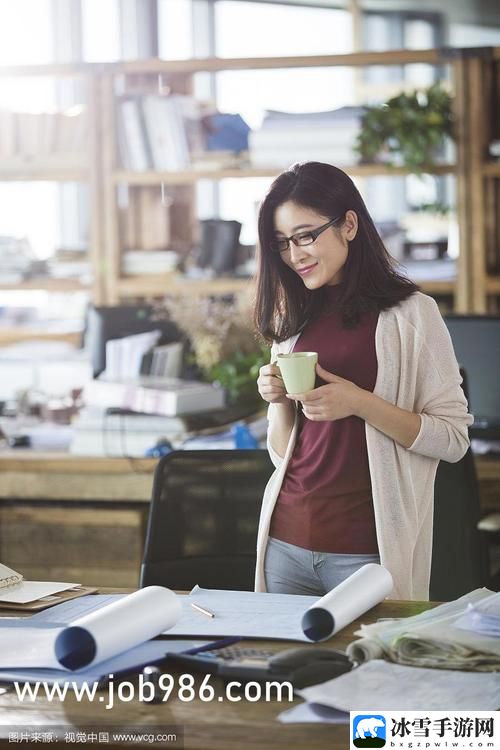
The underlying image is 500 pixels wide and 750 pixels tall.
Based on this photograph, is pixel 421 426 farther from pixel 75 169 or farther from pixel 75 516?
pixel 75 169

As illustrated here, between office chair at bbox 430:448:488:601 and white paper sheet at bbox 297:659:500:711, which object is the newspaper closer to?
white paper sheet at bbox 297:659:500:711

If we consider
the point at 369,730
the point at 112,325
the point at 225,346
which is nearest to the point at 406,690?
the point at 369,730

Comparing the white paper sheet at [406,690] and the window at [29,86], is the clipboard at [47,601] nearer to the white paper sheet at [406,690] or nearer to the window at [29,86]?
the white paper sheet at [406,690]

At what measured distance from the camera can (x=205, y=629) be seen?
5.14 ft

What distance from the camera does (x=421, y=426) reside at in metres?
1.96

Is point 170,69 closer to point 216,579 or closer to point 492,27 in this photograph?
point 216,579

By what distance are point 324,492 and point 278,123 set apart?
2.63 meters

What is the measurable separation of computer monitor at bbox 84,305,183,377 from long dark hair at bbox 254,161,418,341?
5.97 ft

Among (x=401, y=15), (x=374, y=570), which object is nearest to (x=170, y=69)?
(x=374, y=570)

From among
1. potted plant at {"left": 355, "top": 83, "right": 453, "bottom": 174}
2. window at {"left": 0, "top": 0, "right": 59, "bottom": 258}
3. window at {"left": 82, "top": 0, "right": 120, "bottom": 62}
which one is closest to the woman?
potted plant at {"left": 355, "top": 83, "right": 453, "bottom": 174}

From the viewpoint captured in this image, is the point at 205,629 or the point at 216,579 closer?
the point at 205,629

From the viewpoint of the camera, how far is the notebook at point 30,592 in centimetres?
173

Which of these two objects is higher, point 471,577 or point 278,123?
point 278,123

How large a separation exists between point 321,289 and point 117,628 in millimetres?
916
